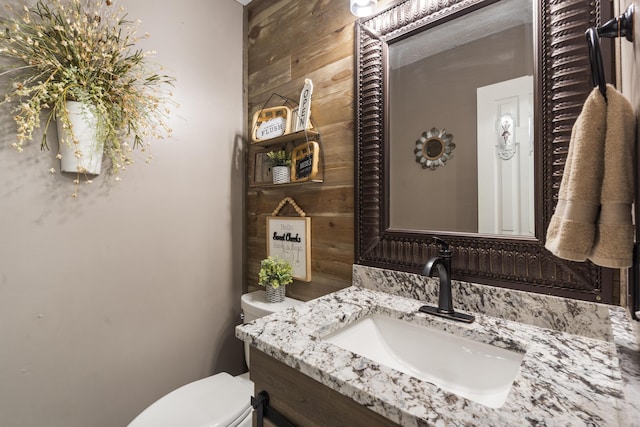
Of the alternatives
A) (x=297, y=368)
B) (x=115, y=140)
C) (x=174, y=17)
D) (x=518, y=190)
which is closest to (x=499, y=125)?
(x=518, y=190)

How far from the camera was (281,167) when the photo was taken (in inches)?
57.3

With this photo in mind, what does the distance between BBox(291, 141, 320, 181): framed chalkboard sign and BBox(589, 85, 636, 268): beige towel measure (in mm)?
977

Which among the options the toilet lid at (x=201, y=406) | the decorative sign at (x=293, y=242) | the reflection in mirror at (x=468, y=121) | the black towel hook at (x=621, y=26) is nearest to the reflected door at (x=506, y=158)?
the reflection in mirror at (x=468, y=121)

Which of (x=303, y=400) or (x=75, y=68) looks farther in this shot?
(x=75, y=68)

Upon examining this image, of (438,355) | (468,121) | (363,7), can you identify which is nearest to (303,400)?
(438,355)

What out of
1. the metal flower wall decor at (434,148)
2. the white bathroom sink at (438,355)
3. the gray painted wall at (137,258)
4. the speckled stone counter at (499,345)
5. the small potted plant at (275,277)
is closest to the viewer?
the speckled stone counter at (499,345)

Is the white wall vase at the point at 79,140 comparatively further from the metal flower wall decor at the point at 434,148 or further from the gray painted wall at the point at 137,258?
the metal flower wall decor at the point at 434,148

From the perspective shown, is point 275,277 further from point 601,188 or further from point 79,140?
point 601,188

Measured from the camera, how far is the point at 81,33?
111 centimetres

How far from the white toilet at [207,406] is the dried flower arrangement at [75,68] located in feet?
3.11

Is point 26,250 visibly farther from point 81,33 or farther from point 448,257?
point 448,257

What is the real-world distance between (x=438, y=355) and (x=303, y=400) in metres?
0.43

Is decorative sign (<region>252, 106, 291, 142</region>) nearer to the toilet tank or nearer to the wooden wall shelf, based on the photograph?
the wooden wall shelf

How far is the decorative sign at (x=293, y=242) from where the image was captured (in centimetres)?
144
